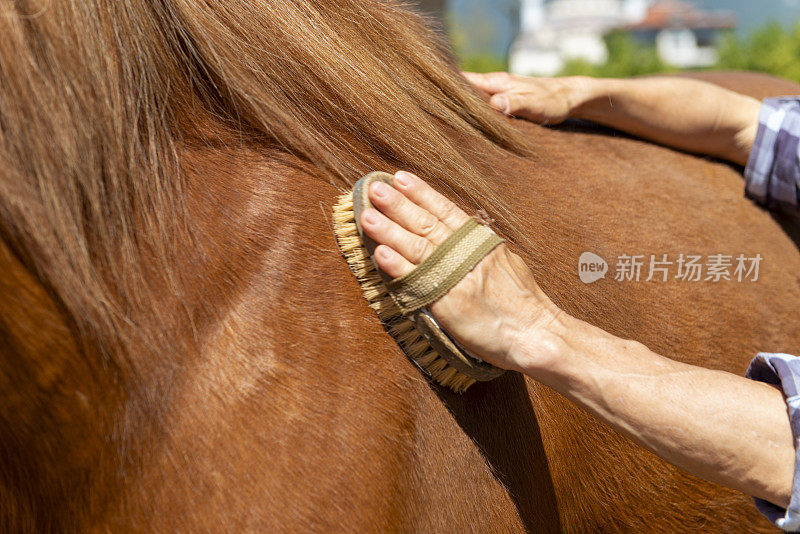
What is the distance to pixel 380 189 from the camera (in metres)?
0.99

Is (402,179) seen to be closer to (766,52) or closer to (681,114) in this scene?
(681,114)

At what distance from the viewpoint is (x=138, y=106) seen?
982mm

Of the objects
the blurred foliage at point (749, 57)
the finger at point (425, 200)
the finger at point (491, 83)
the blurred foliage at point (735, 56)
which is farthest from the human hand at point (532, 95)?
the blurred foliage at point (749, 57)

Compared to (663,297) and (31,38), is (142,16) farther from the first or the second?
Answer: (663,297)

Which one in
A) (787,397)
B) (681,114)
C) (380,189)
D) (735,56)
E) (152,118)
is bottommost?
(735,56)

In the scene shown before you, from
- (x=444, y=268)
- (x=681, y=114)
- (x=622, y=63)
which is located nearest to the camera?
(x=444, y=268)

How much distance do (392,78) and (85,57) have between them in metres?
0.48

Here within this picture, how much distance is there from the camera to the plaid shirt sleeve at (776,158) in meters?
1.77

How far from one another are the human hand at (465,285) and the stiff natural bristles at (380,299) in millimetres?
57

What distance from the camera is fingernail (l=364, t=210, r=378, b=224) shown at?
0.98 metres

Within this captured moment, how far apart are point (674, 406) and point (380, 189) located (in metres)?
0.51

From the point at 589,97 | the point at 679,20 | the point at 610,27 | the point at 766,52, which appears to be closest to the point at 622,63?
the point at 766,52

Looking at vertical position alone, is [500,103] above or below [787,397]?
above

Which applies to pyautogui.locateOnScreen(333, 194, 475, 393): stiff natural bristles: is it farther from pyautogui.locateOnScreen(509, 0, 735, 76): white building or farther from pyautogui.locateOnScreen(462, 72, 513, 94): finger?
pyautogui.locateOnScreen(509, 0, 735, 76): white building
